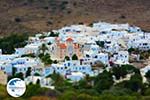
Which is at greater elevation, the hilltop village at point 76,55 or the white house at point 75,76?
the hilltop village at point 76,55

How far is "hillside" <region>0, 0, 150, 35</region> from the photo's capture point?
55844 mm

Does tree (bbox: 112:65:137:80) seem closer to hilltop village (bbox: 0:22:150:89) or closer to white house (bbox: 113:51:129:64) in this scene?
hilltop village (bbox: 0:22:150:89)

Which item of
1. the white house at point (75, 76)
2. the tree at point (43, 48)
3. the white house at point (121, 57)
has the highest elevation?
the tree at point (43, 48)

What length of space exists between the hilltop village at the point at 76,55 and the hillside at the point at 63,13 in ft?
30.6

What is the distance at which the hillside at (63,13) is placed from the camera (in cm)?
5584

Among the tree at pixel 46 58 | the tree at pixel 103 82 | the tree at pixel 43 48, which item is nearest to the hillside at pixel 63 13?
the tree at pixel 43 48

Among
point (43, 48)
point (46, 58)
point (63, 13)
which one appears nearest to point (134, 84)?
point (46, 58)

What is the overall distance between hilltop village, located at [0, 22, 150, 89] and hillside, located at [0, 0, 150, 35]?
933 cm

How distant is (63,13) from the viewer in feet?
196

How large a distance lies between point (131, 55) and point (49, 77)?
26.8 feet

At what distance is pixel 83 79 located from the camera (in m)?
32.0

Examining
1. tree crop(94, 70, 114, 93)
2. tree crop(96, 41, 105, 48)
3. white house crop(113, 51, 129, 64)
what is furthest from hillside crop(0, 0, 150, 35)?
tree crop(94, 70, 114, 93)

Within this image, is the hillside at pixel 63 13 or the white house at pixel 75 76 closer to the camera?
the white house at pixel 75 76

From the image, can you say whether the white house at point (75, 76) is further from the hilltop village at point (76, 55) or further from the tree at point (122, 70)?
the tree at point (122, 70)
